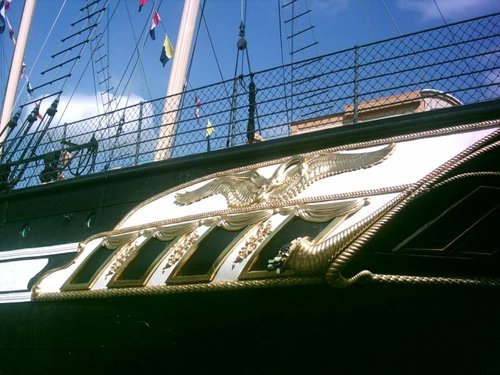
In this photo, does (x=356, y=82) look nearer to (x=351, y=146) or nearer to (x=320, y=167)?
(x=351, y=146)

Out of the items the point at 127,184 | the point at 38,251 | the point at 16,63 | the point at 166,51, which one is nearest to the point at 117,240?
the point at 127,184

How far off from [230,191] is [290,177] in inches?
22.2

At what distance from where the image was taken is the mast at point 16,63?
1306 centimetres

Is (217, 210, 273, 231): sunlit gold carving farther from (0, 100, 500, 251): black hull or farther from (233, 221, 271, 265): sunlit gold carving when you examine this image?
(0, 100, 500, 251): black hull

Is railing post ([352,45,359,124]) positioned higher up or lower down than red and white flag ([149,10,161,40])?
lower down

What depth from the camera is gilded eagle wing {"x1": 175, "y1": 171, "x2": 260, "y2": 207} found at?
13.1ft

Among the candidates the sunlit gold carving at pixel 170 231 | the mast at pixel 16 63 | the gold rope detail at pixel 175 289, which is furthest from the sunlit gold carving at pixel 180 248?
the mast at pixel 16 63

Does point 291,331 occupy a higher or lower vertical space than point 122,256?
lower

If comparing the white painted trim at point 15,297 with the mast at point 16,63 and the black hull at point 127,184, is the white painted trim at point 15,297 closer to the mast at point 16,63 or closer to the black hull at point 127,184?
the black hull at point 127,184

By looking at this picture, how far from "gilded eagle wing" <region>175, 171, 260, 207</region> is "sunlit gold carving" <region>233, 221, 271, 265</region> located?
0.41 meters

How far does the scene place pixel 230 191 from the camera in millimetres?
4188

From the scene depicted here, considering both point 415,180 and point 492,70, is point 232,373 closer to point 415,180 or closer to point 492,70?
point 415,180

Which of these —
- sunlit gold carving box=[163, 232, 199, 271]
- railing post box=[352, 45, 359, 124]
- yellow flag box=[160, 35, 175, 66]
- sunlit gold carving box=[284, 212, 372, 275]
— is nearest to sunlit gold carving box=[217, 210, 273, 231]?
sunlit gold carving box=[163, 232, 199, 271]

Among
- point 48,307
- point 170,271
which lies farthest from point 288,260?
point 48,307
